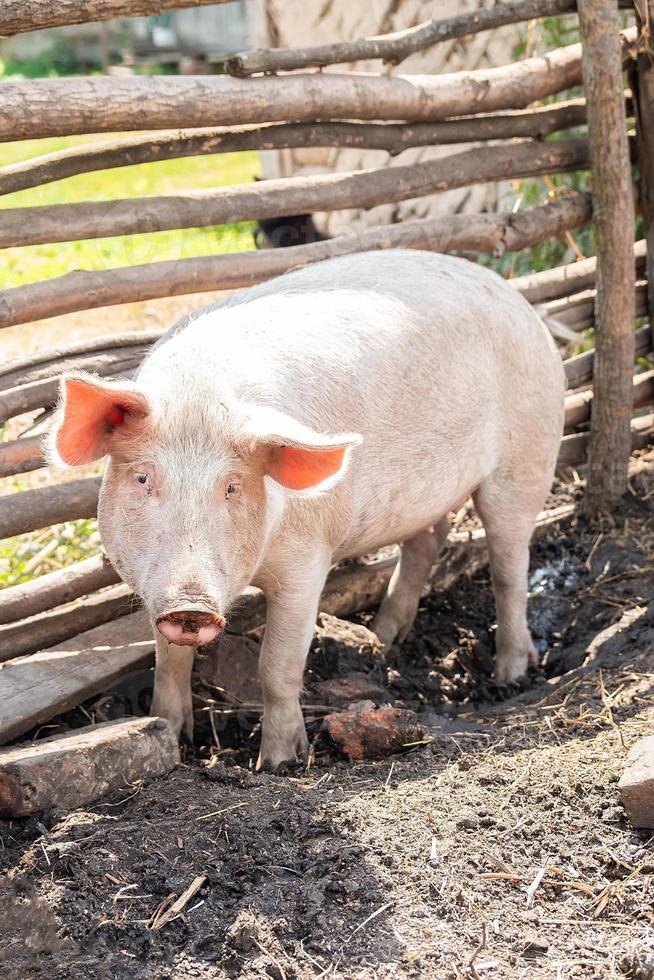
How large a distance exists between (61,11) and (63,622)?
6.15 ft

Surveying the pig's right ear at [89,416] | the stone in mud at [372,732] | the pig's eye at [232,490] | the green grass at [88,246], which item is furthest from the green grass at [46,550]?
the pig's eye at [232,490]

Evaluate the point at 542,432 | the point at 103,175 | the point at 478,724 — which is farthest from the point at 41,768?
the point at 103,175

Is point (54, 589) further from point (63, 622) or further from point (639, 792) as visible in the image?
point (639, 792)

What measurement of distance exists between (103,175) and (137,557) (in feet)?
29.7

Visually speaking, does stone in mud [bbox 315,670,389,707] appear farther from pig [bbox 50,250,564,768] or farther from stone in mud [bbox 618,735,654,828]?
stone in mud [bbox 618,735,654,828]

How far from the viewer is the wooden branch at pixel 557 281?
210 inches

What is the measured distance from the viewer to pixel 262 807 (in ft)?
9.89

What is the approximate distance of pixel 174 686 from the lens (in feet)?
11.8

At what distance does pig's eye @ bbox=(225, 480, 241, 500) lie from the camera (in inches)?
117

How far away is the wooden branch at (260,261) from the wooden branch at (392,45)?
2.12 feet

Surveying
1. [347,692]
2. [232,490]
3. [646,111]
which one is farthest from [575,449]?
[232,490]

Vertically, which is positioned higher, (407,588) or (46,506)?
(46,506)

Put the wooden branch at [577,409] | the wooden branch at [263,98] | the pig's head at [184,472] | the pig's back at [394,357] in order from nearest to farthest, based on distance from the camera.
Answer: the pig's head at [184,472]
the pig's back at [394,357]
the wooden branch at [263,98]
the wooden branch at [577,409]

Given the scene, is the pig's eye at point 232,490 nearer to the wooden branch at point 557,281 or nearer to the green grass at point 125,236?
the wooden branch at point 557,281
